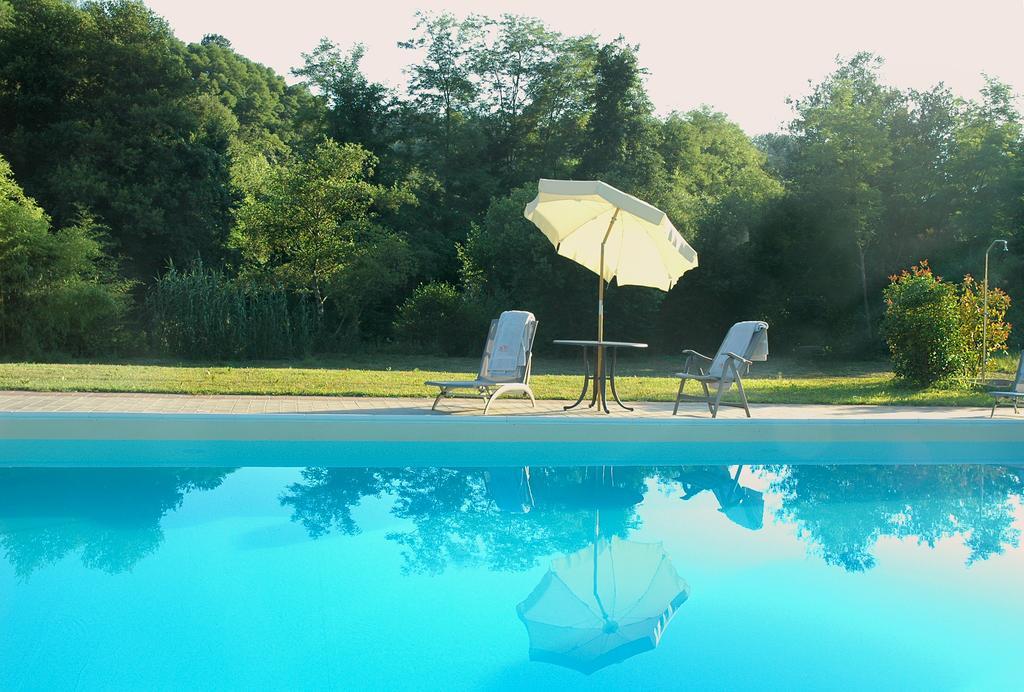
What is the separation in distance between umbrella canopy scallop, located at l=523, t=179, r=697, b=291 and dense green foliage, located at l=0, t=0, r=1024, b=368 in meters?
7.36

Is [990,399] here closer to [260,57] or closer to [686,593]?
[686,593]

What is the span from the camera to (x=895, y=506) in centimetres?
542

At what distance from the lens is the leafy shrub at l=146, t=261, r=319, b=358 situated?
13.9m

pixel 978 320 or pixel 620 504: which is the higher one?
pixel 978 320

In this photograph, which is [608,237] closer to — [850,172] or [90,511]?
[90,511]

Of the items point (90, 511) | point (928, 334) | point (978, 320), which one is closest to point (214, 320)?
point (90, 511)

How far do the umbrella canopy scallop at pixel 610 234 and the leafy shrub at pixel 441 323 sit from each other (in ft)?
26.6

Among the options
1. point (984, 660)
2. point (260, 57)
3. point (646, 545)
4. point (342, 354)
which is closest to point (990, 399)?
point (646, 545)

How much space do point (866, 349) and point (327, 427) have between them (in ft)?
44.7

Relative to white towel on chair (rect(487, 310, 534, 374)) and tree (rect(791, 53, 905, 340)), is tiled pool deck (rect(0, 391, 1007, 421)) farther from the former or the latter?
tree (rect(791, 53, 905, 340))

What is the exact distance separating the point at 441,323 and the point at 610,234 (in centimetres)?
893

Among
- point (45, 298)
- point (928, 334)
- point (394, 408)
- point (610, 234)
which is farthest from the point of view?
point (45, 298)

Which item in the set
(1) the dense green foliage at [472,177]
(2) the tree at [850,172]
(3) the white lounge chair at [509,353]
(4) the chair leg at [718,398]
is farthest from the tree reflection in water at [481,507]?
(2) the tree at [850,172]

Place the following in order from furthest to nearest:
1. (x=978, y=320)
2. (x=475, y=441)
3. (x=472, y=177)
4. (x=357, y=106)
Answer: (x=357, y=106) → (x=472, y=177) → (x=978, y=320) → (x=475, y=441)
